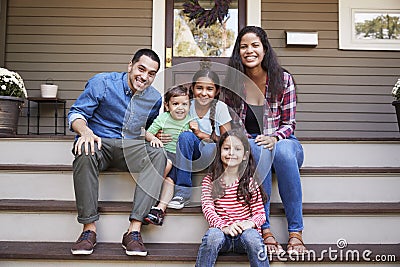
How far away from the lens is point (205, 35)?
12.8 ft

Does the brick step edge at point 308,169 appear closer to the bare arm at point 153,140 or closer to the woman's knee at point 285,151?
the woman's knee at point 285,151

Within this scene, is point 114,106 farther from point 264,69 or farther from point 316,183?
point 316,183

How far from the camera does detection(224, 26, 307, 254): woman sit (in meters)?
2.01

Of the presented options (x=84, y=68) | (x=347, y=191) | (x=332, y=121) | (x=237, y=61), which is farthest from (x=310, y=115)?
(x=84, y=68)

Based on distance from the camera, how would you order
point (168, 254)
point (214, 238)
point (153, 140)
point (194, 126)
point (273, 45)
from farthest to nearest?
point (273, 45)
point (194, 126)
point (153, 140)
point (168, 254)
point (214, 238)

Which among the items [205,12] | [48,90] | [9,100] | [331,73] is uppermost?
[205,12]

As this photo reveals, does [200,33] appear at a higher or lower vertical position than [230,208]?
higher

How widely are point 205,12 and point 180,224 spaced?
2.47 metres

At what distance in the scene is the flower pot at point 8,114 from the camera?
2873 mm

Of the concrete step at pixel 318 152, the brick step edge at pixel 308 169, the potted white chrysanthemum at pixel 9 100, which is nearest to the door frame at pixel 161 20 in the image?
the potted white chrysanthemum at pixel 9 100

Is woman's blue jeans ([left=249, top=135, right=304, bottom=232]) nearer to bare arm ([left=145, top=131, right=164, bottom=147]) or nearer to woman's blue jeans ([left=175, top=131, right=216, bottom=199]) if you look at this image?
woman's blue jeans ([left=175, top=131, right=216, bottom=199])

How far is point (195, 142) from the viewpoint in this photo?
7.04 feet

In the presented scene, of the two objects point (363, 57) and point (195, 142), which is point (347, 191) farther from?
point (363, 57)

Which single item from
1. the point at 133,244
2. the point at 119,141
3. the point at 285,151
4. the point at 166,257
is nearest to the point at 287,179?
the point at 285,151
